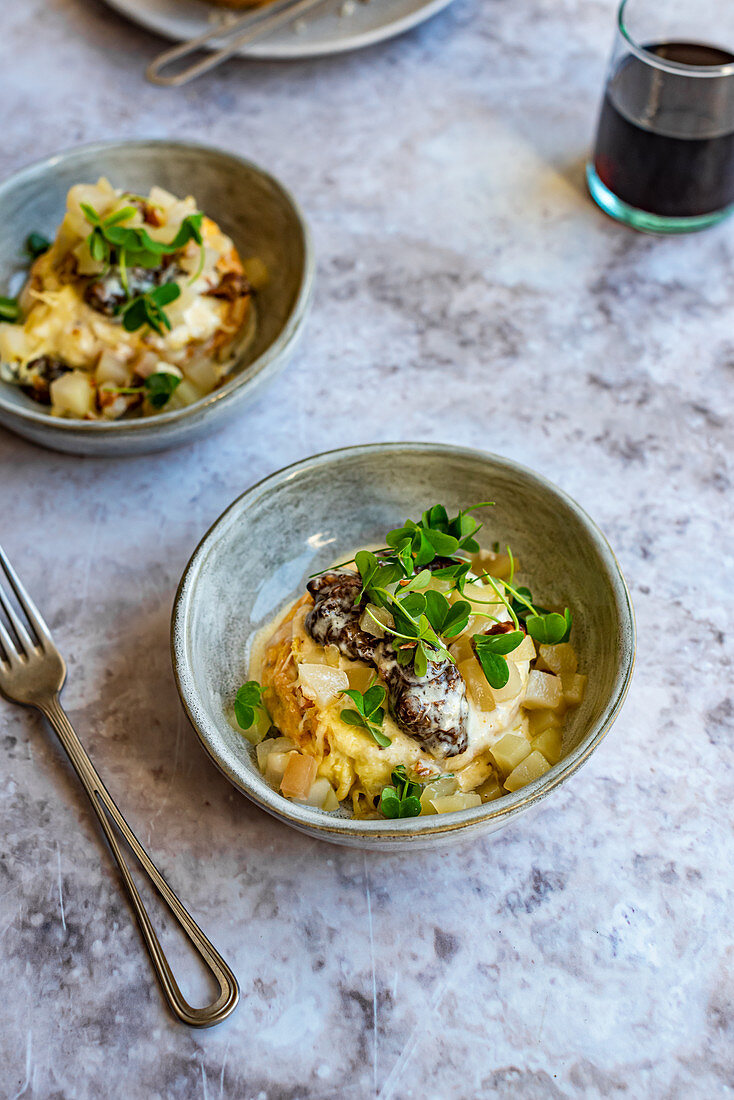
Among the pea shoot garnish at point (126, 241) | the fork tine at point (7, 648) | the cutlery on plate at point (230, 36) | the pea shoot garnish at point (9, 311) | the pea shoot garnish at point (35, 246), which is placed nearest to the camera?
the fork tine at point (7, 648)

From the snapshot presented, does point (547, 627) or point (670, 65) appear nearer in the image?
point (547, 627)

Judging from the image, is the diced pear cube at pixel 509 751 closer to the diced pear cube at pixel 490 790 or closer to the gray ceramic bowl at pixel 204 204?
the diced pear cube at pixel 490 790

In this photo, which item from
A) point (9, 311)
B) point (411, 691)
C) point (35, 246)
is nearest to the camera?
point (411, 691)

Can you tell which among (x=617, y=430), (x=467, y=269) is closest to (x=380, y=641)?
(x=617, y=430)

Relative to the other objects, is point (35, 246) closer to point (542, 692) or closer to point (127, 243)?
point (127, 243)

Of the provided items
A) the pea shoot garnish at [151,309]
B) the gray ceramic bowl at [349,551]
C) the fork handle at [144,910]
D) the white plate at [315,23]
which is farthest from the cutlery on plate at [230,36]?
the fork handle at [144,910]

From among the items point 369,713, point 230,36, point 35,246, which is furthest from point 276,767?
point 230,36
